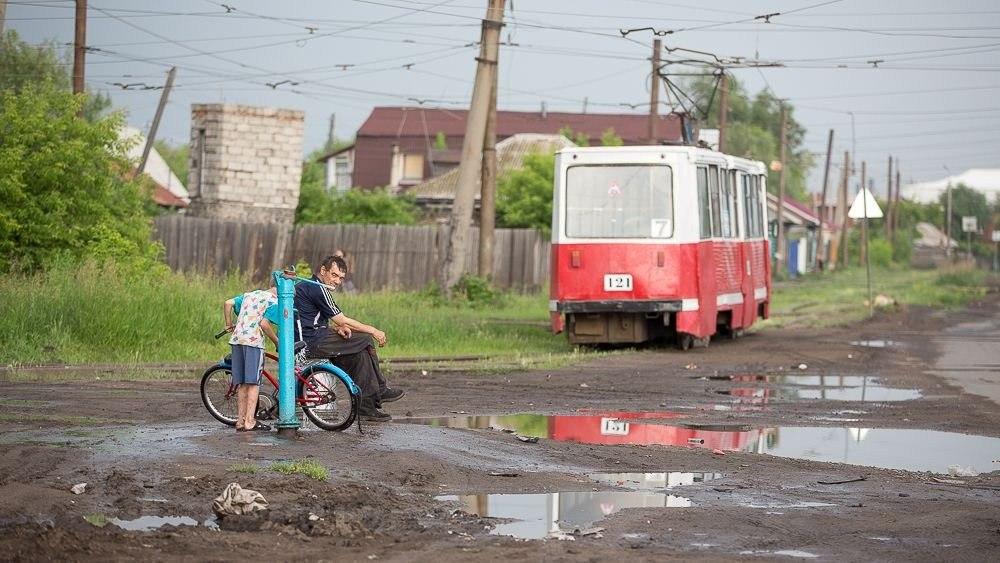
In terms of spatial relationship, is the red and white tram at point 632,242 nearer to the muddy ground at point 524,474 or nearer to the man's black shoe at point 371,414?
the muddy ground at point 524,474

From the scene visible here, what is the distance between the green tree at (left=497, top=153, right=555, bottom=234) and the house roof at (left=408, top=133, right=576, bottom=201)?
10.8 m

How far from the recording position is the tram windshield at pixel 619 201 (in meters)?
23.4

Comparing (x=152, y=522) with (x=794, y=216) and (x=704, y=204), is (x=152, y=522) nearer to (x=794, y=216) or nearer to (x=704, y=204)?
(x=704, y=204)

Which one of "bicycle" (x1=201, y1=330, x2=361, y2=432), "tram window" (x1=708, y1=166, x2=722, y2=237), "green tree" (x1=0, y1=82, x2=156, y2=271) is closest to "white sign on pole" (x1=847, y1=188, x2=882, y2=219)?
"tram window" (x1=708, y1=166, x2=722, y2=237)

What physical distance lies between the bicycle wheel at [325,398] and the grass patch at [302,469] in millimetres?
2317

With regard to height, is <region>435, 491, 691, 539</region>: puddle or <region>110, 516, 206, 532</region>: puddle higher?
<region>110, 516, 206, 532</region>: puddle

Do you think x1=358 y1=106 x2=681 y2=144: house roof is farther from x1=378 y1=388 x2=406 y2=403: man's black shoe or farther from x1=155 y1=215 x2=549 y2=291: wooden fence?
x1=378 y1=388 x2=406 y2=403: man's black shoe

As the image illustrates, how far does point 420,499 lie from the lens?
30.5 feet

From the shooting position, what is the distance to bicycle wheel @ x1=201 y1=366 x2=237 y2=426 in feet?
41.5

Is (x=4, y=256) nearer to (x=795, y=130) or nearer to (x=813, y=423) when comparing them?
(x=813, y=423)

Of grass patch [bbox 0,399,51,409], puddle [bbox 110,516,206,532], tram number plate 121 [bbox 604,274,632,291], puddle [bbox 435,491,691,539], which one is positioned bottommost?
grass patch [bbox 0,399,51,409]

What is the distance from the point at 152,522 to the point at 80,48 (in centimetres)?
2747

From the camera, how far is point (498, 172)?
64312mm

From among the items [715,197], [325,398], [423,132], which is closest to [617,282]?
[715,197]
